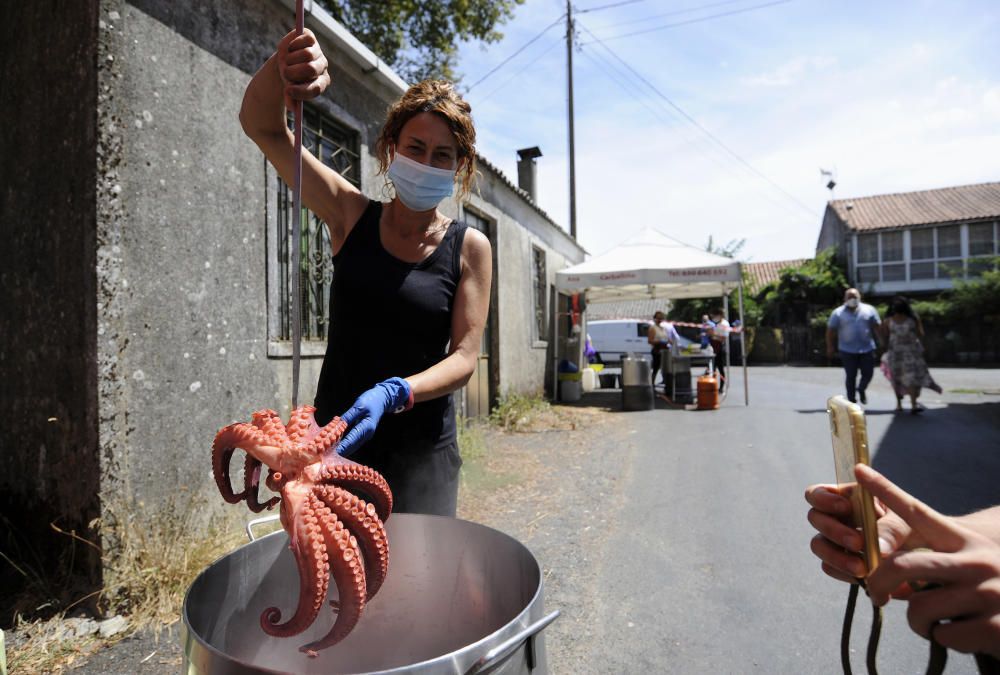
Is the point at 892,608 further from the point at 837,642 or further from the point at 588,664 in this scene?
the point at 588,664

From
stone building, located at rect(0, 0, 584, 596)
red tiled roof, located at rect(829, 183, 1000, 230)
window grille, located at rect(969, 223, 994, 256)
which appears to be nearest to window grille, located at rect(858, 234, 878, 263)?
red tiled roof, located at rect(829, 183, 1000, 230)

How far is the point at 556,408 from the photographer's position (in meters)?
11.0

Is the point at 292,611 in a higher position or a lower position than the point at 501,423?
higher

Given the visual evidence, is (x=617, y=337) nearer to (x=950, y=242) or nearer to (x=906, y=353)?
(x=906, y=353)

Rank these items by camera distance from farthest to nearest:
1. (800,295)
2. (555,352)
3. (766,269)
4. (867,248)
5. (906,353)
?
(766,269)
(867,248)
(800,295)
(555,352)
(906,353)

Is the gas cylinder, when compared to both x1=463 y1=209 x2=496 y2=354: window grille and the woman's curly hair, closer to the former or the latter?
x1=463 y1=209 x2=496 y2=354: window grille

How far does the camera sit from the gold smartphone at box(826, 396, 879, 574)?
92 centimetres

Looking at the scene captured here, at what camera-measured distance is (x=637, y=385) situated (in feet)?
35.3

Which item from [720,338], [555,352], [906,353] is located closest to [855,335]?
[906,353]

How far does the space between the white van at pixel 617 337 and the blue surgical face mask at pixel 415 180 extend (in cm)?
1986

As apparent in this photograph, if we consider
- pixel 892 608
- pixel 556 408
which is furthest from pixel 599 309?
pixel 892 608

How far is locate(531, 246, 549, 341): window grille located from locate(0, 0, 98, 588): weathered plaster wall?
29.2ft

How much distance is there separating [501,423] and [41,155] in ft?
21.6

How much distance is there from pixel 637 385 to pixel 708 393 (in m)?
1.22
